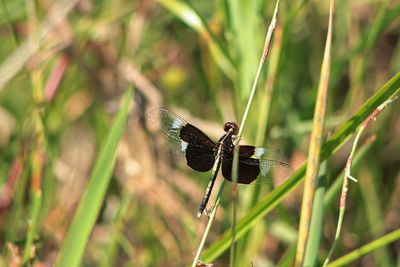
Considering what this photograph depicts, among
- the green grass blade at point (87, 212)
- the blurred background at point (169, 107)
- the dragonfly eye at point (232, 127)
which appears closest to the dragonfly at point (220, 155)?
the dragonfly eye at point (232, 127)

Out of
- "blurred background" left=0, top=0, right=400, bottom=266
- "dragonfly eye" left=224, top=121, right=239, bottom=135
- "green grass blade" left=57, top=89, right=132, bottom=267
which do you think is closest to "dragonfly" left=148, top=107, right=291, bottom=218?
"dragonfly eye" left=224, top=121, right=239, bottom=135

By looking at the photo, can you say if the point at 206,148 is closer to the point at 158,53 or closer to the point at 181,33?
the point at 158,53

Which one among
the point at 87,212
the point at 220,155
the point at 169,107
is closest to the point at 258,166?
the point at 220,155

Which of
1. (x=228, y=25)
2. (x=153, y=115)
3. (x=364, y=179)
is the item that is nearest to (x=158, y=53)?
(x=228, y=25)

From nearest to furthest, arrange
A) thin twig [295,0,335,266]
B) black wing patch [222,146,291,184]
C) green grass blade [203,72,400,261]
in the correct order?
thin twig [295,0,335,266]
green grass blade [203,72,400,261]
black wing patch [222,146,291,184]

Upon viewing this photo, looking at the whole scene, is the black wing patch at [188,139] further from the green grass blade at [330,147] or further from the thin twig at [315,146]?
the thin twig at [315,146]

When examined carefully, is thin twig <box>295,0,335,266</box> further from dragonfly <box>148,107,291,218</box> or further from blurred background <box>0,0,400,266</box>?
blurred background <box>0,0,400,266</box>

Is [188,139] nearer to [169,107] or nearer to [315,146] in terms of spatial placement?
[315,146]
